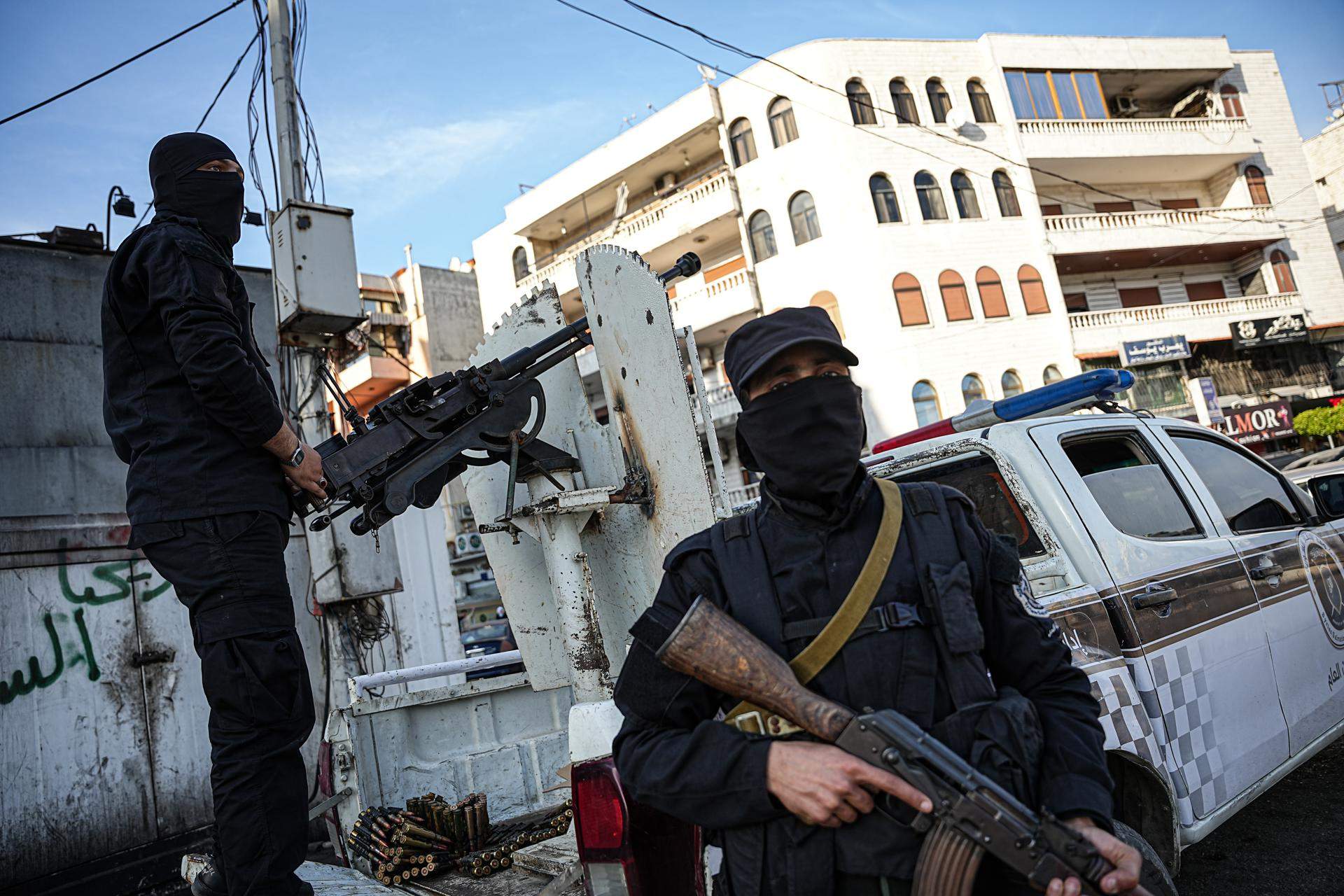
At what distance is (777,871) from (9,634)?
223 inches

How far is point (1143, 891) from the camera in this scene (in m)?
1.34

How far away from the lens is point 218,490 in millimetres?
2170

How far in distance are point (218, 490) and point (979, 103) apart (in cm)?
2730

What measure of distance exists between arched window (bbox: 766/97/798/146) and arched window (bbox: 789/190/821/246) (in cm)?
167

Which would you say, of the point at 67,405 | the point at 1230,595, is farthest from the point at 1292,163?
the point at 67,405

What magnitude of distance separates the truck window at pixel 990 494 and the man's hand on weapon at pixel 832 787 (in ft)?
5.33

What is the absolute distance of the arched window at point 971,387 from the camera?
75.5 ft

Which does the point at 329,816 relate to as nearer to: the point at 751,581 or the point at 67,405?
the point at 751,581

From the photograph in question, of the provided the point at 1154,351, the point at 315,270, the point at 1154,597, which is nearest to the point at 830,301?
the point at 1154,351

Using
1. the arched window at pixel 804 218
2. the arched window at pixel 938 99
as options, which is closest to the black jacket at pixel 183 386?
the arched window at pixel 804 218

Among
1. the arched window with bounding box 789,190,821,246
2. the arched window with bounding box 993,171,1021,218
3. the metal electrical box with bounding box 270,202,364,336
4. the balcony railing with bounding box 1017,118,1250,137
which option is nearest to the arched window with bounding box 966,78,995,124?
the balcony railing with bounding box 1017,118,1250,137

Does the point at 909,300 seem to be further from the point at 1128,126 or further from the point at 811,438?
the point at 811,438

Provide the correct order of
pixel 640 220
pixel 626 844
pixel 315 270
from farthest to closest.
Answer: pixel 640 220
pixel 315 270
pixel 626 844

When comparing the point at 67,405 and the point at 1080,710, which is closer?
the point at 1080,710
